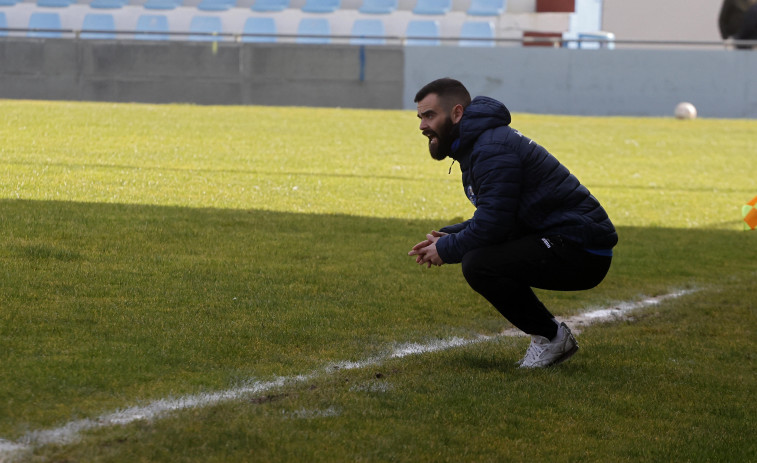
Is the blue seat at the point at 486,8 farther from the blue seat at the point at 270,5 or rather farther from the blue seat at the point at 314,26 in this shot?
the blue seat at the point at 270,5

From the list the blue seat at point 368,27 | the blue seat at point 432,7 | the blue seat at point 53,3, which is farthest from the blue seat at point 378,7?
the blue seat at point 53,3

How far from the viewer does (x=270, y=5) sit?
33688mm

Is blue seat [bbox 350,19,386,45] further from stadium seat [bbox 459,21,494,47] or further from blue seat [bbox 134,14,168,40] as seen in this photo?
blue seat [bbox 134,14,168,40]

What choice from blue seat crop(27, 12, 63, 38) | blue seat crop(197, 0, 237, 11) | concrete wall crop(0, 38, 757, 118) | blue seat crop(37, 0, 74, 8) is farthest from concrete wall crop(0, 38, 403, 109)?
blue seat crop(37, 0, 74, 8)

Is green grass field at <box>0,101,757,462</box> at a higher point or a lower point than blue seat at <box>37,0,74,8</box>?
higher

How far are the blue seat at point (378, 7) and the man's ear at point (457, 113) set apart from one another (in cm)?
2918

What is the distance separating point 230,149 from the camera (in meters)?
15.8

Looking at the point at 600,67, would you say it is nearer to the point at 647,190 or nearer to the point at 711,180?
the point at 711,180

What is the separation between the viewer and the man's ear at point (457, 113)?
16.2 feet

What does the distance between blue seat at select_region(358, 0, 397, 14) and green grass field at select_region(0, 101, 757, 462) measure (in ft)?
69.4

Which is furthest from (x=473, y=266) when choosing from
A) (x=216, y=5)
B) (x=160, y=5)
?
(x=160, y=5)

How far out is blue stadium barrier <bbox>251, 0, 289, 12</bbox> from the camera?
33.5 metres

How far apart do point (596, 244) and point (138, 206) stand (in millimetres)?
5736

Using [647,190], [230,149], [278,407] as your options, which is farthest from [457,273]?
[230,149]
